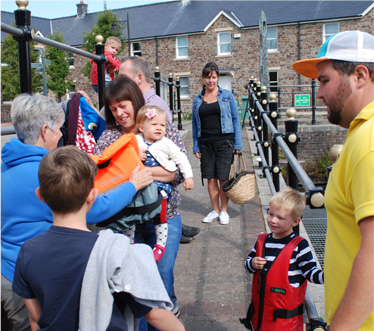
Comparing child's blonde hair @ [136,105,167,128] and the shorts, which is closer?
child's blonde hair @ [136,105,167,128]

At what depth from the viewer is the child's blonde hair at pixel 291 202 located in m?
2.46

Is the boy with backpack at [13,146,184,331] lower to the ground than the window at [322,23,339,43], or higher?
lower

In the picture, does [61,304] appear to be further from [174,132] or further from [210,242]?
[210,242]

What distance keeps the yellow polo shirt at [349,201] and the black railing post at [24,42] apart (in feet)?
6.84

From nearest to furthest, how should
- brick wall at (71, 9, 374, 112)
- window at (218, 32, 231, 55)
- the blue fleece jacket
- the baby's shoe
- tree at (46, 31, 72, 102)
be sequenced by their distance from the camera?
1. the blue fleece jacket
2. the baby's shoe
3. brick wall at (71, 9, 374, 112)
4. window at (218, 32, 231, 55)
5. tree at (46, 31, 72, 102)

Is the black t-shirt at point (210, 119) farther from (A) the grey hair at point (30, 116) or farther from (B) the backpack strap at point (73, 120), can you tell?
(A) the grey hair at point (30, 116)

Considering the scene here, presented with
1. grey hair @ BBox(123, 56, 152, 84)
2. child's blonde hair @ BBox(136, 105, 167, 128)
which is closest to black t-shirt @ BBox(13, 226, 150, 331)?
child's blonde hair @ BBox(136, 105, 167, 128)

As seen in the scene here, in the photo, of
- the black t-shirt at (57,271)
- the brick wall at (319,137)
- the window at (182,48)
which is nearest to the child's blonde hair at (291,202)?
the black t-shirt at (57,271)

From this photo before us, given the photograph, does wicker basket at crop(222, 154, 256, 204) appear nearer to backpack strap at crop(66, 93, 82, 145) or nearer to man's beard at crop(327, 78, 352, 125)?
backpack strap at crop(66, 93, 82, 145)

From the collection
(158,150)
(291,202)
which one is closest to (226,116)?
(158,150)

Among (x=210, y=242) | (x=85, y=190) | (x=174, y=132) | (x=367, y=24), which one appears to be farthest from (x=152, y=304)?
(x=367, y=24)

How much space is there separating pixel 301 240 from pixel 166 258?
2.83ft

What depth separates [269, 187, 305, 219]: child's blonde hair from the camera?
2457mm

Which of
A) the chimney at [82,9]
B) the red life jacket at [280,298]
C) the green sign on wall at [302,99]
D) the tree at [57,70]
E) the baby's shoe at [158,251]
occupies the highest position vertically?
the chimney at [82,9]
